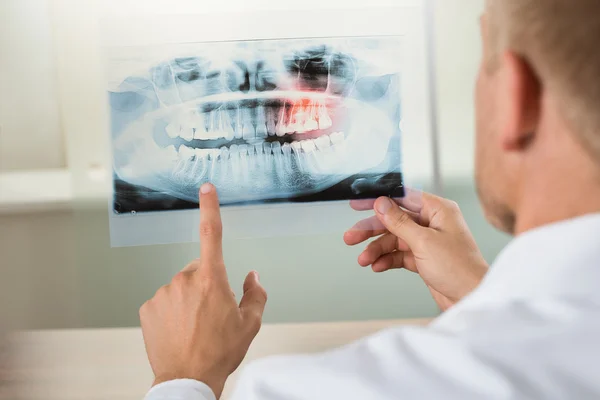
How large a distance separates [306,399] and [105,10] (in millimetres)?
648

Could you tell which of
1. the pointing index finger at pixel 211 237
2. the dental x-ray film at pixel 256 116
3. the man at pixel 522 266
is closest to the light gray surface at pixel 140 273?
the dental x-ray film at pixel 256 116

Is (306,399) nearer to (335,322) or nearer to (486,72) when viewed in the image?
(486,72)

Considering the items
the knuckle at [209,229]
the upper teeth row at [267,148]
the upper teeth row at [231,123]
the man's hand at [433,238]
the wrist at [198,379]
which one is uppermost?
the upper teeth row at [231,123]

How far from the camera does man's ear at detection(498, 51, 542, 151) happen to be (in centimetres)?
50

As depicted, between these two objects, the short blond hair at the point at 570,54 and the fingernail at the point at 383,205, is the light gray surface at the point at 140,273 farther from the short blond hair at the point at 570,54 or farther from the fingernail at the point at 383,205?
the short blond hair at the point at 570,54

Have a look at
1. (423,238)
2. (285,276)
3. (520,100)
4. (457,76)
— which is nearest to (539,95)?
(520,100)

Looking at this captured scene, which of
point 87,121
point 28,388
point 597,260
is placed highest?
point 87,121

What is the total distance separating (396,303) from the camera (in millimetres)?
1100

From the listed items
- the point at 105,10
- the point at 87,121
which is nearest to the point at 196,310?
the point at 87,121

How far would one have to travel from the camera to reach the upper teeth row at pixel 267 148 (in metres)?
0.85

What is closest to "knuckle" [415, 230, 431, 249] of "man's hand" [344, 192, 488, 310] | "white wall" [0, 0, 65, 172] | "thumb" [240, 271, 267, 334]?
"man's hand" [344, 192, 488, 310]

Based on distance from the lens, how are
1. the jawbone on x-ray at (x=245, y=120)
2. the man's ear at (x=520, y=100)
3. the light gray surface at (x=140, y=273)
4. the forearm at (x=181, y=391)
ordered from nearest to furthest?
the man's ear at (x=520, y=100) → the forearm at (x=181, y=391) → the jawbone on x-ray at (x=245, y=120) → the light gray surface at (x=140, y=273)

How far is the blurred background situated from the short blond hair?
457 millimetres

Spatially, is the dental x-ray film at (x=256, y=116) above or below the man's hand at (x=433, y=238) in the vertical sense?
above
